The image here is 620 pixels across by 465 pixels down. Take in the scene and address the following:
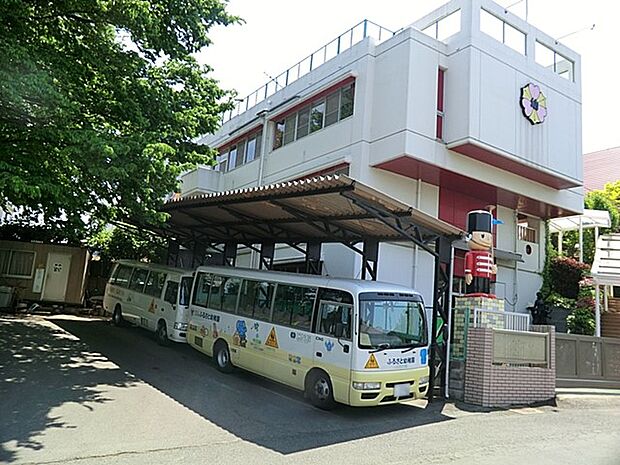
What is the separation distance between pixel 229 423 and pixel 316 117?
13.1m

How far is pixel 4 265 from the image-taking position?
20.0m

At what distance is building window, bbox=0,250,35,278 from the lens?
20.0 metres

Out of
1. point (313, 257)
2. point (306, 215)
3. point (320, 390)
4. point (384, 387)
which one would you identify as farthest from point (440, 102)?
point (320, 390)

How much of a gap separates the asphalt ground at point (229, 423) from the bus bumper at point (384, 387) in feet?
1.06

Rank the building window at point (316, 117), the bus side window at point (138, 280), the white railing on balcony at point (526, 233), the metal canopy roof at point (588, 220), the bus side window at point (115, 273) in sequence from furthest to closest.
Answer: the metal canopy roof at point (588, 220), the white railing on balcony at point (526, 233), the bus side window at point (115, 273), the building window at point (316, 117), the bus side window at point (138, 280)

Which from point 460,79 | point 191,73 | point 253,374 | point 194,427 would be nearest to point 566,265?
point 460,79

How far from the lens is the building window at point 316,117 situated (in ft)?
56.2

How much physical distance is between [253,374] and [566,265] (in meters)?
14.6

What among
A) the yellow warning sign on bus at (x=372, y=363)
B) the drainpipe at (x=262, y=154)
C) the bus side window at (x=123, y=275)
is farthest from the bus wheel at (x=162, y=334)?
the yellow warning sign on bus at (x=372, y=363)

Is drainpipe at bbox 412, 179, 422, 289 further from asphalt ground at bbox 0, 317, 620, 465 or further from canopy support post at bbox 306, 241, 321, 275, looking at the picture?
asphalt ground at bbox 0, 317, 620, 465

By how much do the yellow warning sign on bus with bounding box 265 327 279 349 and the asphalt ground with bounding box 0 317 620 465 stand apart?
0.88 metres

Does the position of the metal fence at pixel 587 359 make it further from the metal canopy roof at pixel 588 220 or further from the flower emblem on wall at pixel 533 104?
the metal canopy roof at pixel 588 220

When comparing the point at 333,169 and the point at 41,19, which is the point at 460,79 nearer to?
the point at 333,169

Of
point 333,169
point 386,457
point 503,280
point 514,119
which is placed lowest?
point 386,457
